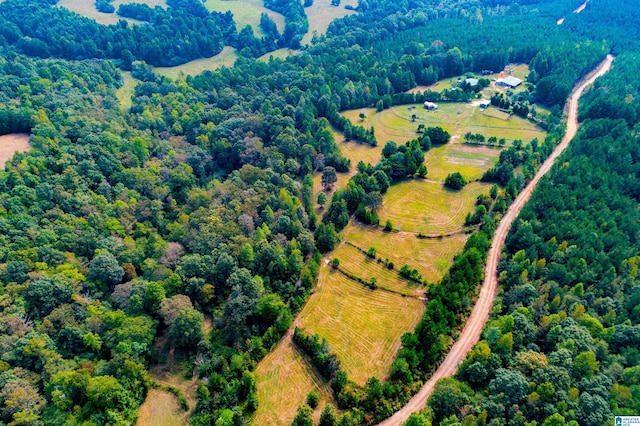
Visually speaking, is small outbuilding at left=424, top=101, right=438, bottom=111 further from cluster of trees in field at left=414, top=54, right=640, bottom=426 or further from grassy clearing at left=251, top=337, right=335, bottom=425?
grassy clearing at left=251, top=337, right=335, bottom=425

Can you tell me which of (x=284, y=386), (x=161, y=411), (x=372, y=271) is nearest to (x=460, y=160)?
(x=372, y=271)

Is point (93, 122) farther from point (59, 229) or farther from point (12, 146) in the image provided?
point (59, 229)

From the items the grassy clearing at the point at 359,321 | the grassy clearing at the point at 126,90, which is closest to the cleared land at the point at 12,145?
the grassy clearing at the point at 126,90

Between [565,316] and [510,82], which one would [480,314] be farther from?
[510,82]

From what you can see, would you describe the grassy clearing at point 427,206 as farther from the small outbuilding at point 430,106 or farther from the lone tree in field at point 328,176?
the small outbuilding at point 430,106

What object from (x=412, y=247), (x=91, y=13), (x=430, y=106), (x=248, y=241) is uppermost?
(x=91, y=13)

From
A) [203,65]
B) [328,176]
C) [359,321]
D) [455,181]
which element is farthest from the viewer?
[203,65]
